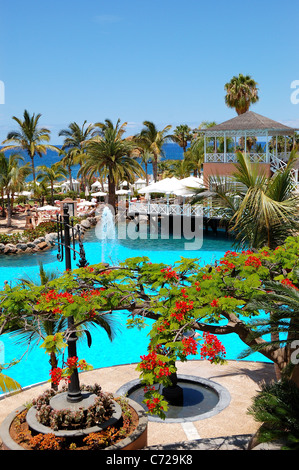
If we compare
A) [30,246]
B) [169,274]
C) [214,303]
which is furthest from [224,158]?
[214,303]

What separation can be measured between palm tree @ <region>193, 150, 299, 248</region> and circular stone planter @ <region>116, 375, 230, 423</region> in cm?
388

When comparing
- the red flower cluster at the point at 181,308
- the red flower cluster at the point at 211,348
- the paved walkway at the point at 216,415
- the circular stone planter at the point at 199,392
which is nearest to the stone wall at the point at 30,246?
the paved walkway at the point at 216,415

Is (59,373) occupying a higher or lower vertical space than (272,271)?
lower

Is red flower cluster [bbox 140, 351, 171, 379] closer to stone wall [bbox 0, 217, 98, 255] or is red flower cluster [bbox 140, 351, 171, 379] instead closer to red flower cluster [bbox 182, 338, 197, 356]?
red flower cluster [bbox 182, 338, 197, 356]

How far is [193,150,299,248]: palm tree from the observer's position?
42.0 ft

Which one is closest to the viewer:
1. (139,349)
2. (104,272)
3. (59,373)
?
(59,373)

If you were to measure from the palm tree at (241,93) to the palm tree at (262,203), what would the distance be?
3814 cm

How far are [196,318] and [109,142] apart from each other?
34.6 meters

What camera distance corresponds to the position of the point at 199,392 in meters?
12.4

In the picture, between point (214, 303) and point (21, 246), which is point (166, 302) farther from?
point (21, 246)

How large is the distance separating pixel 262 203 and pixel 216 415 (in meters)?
5.43

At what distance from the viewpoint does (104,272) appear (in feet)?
30.3
